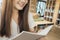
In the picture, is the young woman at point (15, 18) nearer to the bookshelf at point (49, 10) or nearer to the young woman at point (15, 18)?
the young woman at point (15, 18)

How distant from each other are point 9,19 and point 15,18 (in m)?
0.07

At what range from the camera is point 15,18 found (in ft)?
3.71

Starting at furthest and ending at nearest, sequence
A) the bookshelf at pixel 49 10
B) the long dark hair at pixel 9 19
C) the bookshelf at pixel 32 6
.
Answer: the bookshelf at pixel 49 10
the bookshelf at pixel 32 6
the long dark hair at pixel 9 19

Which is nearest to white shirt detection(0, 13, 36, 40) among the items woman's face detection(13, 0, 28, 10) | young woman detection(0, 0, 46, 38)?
young woman detection(0, 0, 46, 38)

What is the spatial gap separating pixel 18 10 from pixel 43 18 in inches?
11.4

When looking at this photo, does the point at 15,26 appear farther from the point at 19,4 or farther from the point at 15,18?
the point at 19,4

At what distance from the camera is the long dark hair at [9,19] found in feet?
3.45

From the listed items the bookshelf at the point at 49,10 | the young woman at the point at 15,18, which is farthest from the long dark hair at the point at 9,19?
the bookshelf at the point at 49,10

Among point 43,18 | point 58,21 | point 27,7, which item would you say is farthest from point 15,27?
point 58,21

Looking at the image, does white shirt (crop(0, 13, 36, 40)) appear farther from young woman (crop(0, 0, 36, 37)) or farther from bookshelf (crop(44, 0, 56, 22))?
bookshelf (crop(44, 0, 56, 22))

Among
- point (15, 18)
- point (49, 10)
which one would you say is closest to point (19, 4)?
point (15, 18)

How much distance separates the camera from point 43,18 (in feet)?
4.25

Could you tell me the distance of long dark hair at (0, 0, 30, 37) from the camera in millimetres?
1052

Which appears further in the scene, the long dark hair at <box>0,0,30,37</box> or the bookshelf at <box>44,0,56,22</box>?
the bookshelf at <box>44,0,56,22</box>
